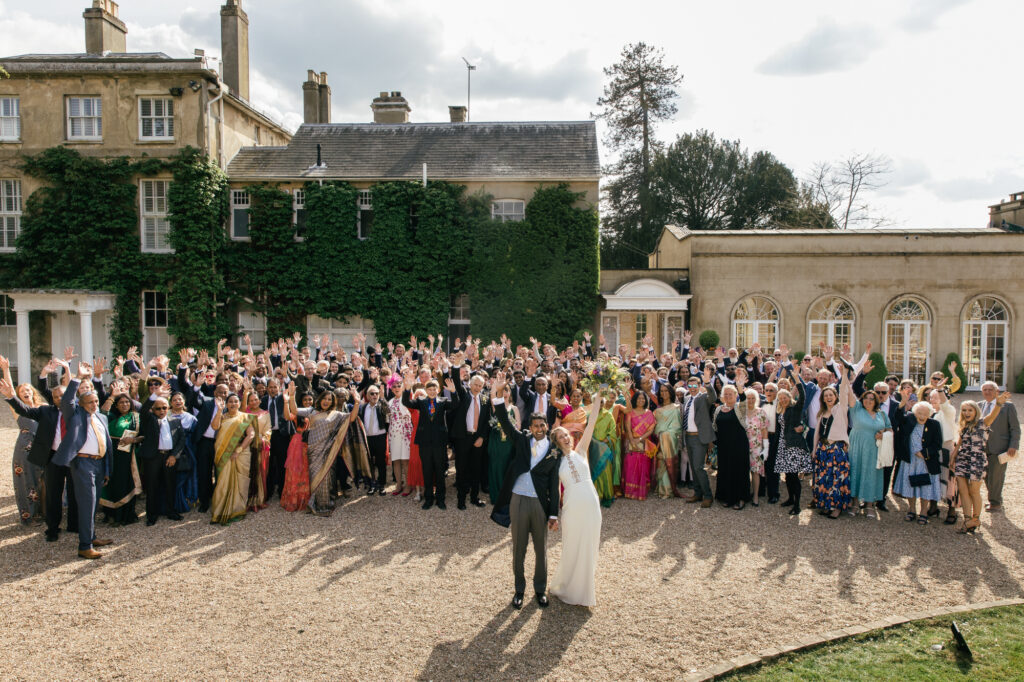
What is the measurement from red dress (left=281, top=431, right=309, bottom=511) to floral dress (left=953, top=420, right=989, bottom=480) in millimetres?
8355

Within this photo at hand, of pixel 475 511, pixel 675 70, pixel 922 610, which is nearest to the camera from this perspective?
pixel 922 610

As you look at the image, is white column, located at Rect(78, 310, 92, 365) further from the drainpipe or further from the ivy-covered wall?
the drainpipe

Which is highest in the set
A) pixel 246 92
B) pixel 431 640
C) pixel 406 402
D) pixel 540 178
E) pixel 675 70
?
pixel 675 70

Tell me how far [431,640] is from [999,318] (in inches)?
911

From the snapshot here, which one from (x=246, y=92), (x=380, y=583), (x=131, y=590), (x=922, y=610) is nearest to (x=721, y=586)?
(x=922, y=610)

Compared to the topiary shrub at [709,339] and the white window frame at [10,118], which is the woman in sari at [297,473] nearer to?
the topiary shrub at [709,339]

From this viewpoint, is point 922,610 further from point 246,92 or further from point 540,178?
point 246,92

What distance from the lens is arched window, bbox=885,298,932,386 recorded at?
71.6ft

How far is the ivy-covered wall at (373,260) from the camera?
842 inches

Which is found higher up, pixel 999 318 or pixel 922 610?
pixel 999 318

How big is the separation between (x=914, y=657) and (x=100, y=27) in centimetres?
2700

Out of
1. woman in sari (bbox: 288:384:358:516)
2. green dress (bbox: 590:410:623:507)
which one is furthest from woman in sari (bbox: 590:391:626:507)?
woman in sari (bbox: 288:384:358:516)

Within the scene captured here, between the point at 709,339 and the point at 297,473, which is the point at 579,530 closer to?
the point at 297,473

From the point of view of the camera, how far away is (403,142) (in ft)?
78.4
